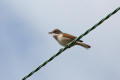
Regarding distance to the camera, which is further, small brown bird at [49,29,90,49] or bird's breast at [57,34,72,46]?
bird's breast at [57,34,72,46]

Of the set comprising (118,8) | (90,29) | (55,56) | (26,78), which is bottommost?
(26,78)

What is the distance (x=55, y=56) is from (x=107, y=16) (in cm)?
170

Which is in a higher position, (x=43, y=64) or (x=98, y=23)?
(x=98, y=23)

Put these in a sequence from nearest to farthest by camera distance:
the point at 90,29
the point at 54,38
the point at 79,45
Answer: the point at 90,29
the point at 79,45
the point at 54,38

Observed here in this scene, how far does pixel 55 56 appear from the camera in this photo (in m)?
8.39

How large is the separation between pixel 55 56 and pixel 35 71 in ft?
1.88

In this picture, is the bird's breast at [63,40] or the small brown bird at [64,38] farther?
the bird's breast at [63,40]

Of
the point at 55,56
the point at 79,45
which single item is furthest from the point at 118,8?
the point at 79,45

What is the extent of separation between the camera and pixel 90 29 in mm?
7609

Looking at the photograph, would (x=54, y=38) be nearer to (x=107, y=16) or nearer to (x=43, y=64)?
(x=43, y=64)

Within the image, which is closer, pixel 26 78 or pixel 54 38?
pixel 26 78

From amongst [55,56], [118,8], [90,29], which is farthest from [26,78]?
[118,8]

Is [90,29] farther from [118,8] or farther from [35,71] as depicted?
[35,71]

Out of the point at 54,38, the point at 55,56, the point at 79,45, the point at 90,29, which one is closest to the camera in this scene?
the point at 90,29
